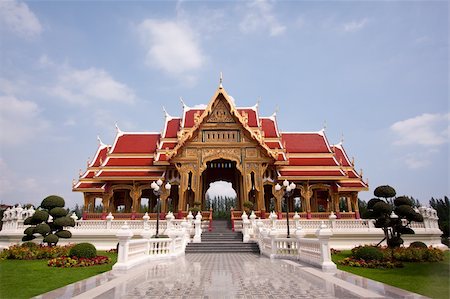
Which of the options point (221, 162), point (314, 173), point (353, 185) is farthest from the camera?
point (221, 162)

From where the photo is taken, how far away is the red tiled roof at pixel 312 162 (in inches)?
878

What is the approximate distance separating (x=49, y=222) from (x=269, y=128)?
16.7m

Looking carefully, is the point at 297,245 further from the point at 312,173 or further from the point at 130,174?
the point at 130,174

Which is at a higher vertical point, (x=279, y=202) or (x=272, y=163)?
(x=272, y=163)

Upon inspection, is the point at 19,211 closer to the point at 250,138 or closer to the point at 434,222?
the point at 250,138

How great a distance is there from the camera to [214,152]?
21.7 m

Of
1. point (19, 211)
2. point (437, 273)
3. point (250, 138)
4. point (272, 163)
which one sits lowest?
point (437, 273)

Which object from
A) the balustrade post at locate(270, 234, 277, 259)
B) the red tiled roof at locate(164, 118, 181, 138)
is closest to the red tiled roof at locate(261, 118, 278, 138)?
the red tiled roof at locate(164, 118, 181, 138)

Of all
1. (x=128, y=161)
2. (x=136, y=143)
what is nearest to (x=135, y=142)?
(x=136, y=143)

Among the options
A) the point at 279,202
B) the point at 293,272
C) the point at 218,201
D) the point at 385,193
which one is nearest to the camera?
the point at 293,272

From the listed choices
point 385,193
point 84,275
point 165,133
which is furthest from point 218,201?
point 84,275

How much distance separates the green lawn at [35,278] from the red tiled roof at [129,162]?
12818mm

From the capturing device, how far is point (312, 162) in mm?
22641

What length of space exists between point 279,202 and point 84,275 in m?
14.5
